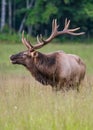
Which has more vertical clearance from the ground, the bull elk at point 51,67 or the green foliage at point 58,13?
the bull elk at point 51,67

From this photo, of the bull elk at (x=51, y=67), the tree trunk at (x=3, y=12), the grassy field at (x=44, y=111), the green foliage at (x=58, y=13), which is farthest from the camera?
the tree trunk at (x=3, y=12)

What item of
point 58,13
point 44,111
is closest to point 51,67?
point 44,111

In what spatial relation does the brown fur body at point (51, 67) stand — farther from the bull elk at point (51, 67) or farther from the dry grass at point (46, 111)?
the dry grass at point (46, 111)

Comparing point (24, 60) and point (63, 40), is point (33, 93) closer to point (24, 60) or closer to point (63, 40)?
point (24, 60)

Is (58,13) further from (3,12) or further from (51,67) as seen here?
(51,67)

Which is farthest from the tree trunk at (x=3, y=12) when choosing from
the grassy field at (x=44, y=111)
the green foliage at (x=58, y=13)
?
the grassy field at (x=44, y=111)

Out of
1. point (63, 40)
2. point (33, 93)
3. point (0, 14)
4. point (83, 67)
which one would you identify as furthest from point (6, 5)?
point (33, 93)

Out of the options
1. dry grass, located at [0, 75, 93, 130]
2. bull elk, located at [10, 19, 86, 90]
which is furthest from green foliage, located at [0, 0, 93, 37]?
dry grass, located at [0, 75, 93, 130]

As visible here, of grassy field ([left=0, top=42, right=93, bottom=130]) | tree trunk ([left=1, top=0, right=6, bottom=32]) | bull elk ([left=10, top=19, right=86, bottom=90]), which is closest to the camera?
grassy field ([left=0, top=42, right=93, bottom=130])

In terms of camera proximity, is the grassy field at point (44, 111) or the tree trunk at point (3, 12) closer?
the grassy field at point (44, 111)

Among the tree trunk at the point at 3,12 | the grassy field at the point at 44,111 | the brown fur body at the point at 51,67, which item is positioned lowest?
the tree trunk at the point at 3,12

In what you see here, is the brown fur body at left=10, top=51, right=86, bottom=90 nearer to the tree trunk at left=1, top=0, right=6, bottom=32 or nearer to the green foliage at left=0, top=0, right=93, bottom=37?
the green foliage at left=0, top=0, right=93, bottom=37

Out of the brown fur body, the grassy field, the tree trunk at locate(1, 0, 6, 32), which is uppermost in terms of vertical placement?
the grassy field

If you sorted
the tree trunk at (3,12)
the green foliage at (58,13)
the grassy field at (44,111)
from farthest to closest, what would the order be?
the tree trunk at (3,12) < the green foliage at (58,13) < the grassy field at (44,111)
